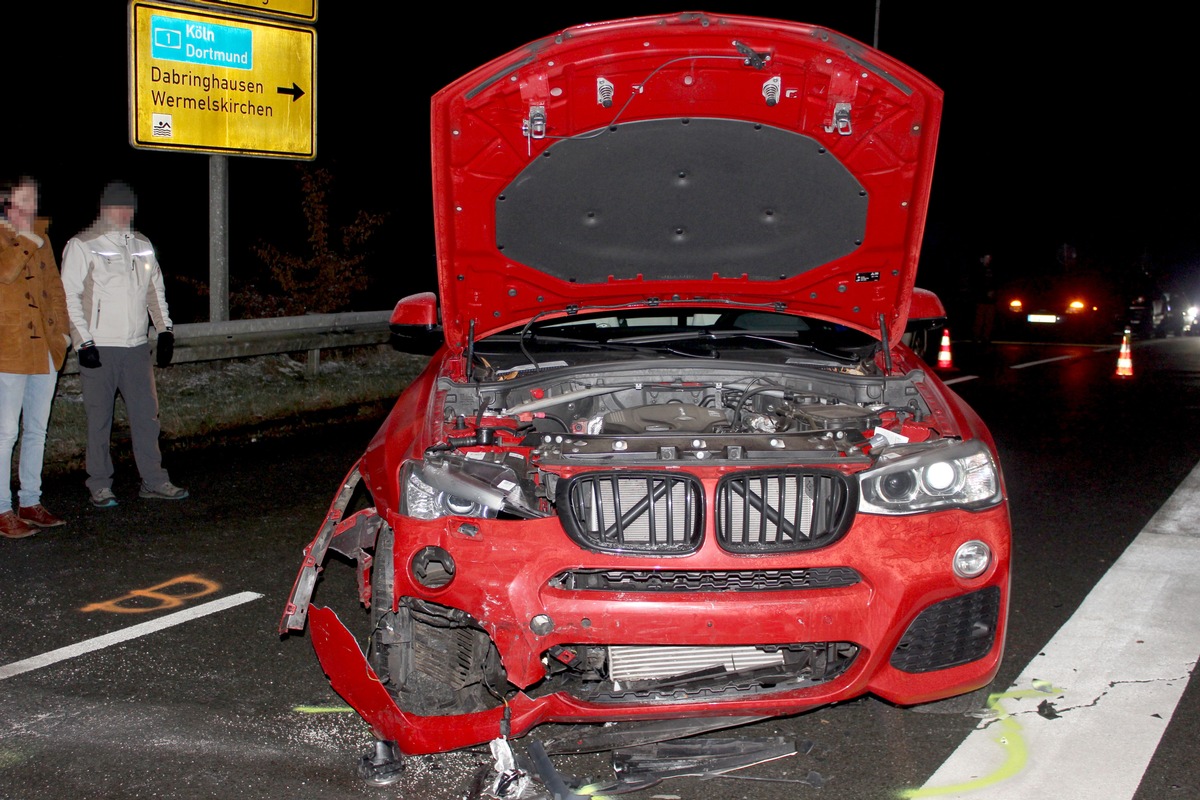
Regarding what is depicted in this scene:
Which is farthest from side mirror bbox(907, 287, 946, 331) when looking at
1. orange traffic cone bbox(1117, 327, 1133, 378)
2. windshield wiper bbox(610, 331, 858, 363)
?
orange traffic cone bbox(1117, 327, 1133, 378)

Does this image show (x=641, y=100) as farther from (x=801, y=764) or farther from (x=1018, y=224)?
(x=1018, y=224)

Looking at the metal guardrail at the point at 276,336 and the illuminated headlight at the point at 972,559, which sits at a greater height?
the metal guardrail at the point at 276,336

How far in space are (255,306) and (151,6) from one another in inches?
169

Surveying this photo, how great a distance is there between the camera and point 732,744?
365 centimetres

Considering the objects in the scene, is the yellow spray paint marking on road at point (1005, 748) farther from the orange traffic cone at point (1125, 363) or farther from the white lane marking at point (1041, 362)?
the white lane marking at point (1041, 362)

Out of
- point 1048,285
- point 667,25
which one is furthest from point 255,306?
point 1048,285

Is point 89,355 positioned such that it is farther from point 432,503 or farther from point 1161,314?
point 1161,314

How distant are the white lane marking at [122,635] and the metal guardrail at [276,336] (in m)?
3.66

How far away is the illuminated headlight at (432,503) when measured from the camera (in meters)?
3.60

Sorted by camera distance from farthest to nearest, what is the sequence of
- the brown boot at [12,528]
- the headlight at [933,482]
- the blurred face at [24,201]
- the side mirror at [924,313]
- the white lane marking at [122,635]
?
the blurred face at [24,201], the brown boot at [12,528], the side mirror at [924,313], the white lane marking at [122,635], the headlight at [933,482]

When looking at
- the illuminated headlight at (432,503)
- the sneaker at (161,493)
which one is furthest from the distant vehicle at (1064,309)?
the illuminated headlight at (432,503)

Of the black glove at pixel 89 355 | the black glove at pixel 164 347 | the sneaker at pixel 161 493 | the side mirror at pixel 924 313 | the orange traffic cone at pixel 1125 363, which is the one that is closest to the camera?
the side mirror at pixel 924 313

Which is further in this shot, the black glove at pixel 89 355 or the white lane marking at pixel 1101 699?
the black glove at pixel 89 355

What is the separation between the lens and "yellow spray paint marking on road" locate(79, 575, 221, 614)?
501 cm
